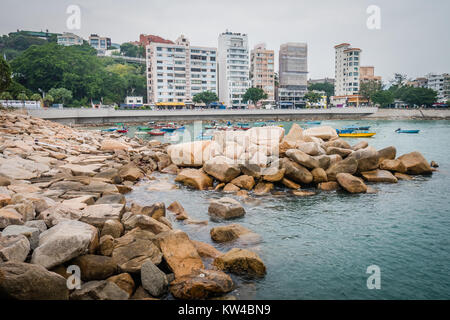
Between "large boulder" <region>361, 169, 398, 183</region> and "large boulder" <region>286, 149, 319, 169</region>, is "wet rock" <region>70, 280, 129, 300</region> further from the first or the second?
"large boulder" <region>361, 169, 398, 183</region>

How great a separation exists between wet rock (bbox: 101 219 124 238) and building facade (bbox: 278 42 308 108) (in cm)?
11810

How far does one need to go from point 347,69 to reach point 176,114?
70681mm

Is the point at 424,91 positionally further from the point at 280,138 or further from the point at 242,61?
the point at 280,138

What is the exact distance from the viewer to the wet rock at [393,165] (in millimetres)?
18500

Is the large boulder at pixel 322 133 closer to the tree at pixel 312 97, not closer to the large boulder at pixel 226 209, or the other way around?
the large boulder at pixel 226 209

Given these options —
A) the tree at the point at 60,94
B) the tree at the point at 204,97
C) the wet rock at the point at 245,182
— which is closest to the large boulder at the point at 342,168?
the wet rock at the point at 245,182

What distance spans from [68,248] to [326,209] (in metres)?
9.53

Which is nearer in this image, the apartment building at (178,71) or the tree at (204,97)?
the tree at (204,97)

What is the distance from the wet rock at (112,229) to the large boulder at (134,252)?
1.16 ft

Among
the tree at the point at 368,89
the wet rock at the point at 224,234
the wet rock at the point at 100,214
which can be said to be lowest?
the wet rock at the point at 224,234

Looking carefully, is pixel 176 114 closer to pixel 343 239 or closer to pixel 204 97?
pixel 204 97

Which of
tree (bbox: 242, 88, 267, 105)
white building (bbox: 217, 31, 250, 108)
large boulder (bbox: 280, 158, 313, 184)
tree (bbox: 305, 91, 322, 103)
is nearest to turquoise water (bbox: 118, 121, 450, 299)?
large boulder (bbox: 280, 158, 313, 184)

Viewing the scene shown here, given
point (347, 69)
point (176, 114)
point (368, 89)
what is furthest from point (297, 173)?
point (347, 69)

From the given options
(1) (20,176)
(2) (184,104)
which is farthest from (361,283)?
(2) (184,104)
